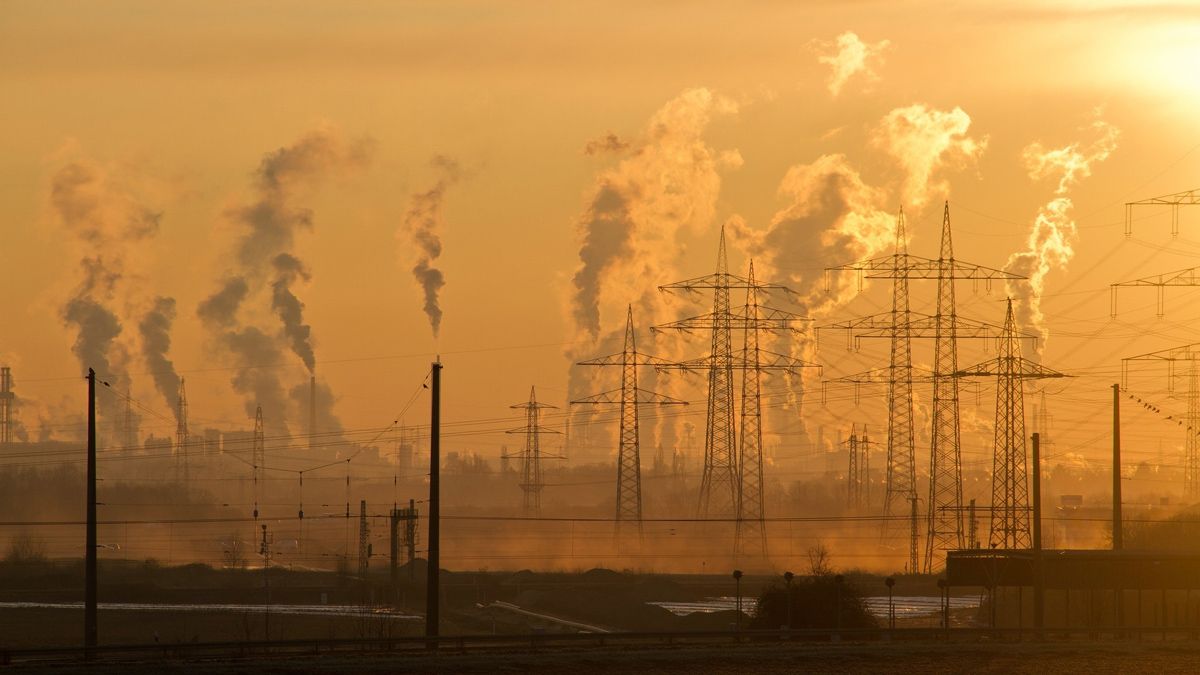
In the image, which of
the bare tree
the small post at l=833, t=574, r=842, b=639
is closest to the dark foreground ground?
the small post at l=833, t=574, r=842, b=639

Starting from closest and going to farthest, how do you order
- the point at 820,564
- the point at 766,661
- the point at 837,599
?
the point at 766,661 < the point at 837,599 < the point at 820,564

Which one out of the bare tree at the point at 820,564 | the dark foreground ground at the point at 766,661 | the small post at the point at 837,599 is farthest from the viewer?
the bare tree at the point at 820,564

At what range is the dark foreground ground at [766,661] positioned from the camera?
43.7m

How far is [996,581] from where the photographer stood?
2623 inches

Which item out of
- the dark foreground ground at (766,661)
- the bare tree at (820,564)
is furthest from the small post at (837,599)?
the dark foreground ground at (766,661)

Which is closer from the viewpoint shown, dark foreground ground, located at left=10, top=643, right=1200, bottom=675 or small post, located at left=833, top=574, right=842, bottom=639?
dark foreground ground, located at left=10, top=643, right=1200, bottom=675

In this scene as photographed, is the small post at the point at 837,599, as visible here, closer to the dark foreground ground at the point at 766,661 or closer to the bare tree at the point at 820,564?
the bare tree at the point at 820,564

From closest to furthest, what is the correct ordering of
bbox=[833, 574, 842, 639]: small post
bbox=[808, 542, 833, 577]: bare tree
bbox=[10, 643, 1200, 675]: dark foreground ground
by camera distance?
bbox=[10, 643, 1200, 675]: dark foreground ground < bbox=[833, 574, 842, 639]: small post < bbox=[808, 542, 833, 577]: bare tree

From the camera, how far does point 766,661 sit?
47625mm

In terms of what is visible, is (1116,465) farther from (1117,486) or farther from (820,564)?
(820,564)

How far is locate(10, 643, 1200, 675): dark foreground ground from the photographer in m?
43.7

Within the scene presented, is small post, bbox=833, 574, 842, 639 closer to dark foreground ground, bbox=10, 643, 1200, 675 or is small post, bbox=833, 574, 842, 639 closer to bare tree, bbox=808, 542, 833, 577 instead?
bare tree, bbox=808, 542, 833, 577

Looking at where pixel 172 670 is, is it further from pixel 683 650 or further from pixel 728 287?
pixel 728 287

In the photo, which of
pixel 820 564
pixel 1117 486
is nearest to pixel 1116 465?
pixel 1117 486
